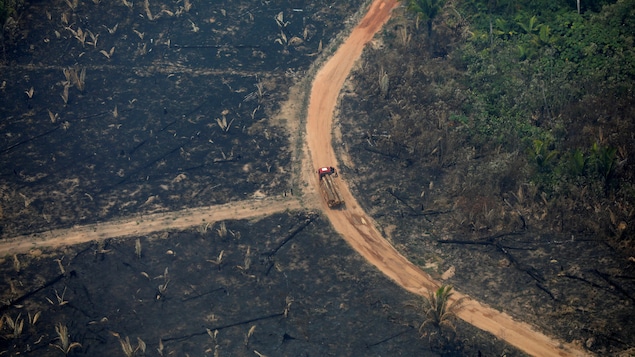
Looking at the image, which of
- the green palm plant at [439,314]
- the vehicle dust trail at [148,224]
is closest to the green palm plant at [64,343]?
the vehicle dust trail at [148,224]

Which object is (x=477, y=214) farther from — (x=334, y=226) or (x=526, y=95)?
(x=526, y=95)

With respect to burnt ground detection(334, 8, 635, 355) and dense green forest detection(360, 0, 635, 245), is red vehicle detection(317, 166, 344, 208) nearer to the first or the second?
burnt ground detection(334, 8, 635, 355)

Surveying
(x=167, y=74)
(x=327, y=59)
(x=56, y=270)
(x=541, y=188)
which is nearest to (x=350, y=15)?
(x=327, y=59)

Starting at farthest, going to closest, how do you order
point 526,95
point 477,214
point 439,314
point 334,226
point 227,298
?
1. point 526,95
2. point 334,226
3. point 477,214
4. point 227,298
5. point 439,314

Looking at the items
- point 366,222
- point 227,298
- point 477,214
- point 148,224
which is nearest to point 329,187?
point 366,222

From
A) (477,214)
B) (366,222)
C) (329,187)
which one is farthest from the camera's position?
(329,187)

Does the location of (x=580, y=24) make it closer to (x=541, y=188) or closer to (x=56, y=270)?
(x=541, y=188)

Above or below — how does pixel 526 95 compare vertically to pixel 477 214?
above
